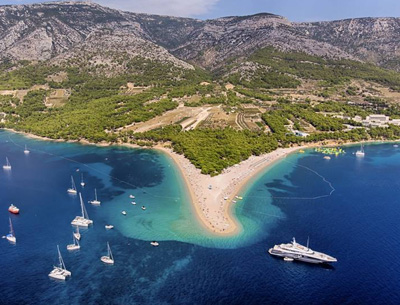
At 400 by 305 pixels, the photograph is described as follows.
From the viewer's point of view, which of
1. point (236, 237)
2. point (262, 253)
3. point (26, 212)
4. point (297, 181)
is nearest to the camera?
point (262, 253)

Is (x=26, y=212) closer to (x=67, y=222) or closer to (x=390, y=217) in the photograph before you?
(x=67, y=222)

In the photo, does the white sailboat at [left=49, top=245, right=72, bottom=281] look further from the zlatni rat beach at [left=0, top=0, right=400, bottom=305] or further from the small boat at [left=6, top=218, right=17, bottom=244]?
the small boat at [left=6, top=218, right=17, bottom=244]

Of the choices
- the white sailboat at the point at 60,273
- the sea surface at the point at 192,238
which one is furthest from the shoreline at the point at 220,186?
the white sailboat at the point at 60,273

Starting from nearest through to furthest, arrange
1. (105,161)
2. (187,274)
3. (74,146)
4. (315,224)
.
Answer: (187,274) < (315,224) < (105,161) < (74,146)

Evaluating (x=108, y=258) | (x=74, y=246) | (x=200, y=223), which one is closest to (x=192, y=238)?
(x=200, y=223)

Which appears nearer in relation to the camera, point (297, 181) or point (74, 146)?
point (297, 181)

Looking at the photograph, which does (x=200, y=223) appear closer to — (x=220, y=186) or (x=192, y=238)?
(x=192, y=238)

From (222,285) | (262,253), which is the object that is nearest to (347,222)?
(262,253)
